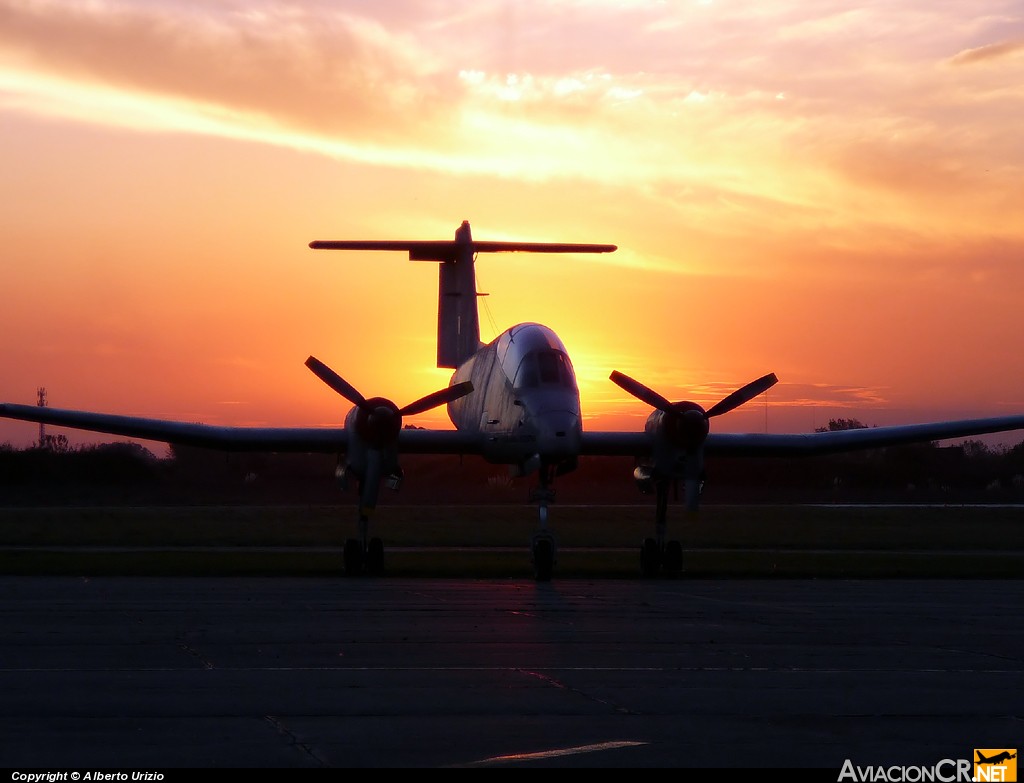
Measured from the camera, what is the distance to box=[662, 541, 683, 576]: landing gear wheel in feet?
87.0

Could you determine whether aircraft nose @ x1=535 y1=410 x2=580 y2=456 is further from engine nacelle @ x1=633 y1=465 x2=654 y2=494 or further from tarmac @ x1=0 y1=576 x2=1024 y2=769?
tarmac @ x1=0 y1=576 x2=1024 y2=769

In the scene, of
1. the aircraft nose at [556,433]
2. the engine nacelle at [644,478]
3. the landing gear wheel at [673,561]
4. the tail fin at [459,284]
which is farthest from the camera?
the tail fin at [459,284]

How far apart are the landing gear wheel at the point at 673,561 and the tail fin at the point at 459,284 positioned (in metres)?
9.47

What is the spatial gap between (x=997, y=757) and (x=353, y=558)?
784 inches

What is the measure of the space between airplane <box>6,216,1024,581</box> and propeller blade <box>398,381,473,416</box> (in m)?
0.03

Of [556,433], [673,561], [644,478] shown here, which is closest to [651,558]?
[673,561]

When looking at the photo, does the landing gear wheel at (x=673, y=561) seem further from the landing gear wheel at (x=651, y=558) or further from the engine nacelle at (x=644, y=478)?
the engine nacelle at (x=644, y=478)

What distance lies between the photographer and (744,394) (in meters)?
26.9

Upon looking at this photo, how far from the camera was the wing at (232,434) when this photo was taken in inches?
1052

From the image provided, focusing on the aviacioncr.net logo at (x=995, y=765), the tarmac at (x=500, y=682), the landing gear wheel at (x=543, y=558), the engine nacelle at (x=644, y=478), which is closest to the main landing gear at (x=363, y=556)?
the landing gear wheel at (x=543, y=558)

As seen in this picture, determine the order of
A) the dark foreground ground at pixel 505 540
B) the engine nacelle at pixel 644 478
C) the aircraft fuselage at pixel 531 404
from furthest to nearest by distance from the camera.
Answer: the dark foreground ground at pixel 505 540, the engine nacelle at pixel 644 478, the aircraft fuselage at pixel 531 404

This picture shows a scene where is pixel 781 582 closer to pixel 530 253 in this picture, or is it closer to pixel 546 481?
pixel 546 481

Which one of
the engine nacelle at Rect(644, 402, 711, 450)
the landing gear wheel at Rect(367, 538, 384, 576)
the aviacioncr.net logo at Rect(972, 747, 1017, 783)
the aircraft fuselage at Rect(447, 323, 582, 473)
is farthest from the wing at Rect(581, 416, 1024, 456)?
the aviacioncr.net logo at Rect(972, 747, 1017, 783)

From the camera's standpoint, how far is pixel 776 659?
40.8 feet
